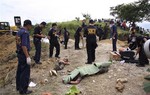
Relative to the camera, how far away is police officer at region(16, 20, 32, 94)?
9.66 meters

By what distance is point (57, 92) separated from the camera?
1046cm

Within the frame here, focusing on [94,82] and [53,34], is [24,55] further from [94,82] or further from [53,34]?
[53,34]

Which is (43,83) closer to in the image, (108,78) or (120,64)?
(108,78)

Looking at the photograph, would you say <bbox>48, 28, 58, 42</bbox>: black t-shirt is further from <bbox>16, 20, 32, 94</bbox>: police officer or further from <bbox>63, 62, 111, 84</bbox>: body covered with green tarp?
<bbox>16, 20, 32, 94</bbox>: police officer

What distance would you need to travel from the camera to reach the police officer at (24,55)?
31.7ft

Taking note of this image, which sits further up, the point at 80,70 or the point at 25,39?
the point at 25,39

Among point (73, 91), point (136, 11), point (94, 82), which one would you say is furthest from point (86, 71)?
point (136, 11)

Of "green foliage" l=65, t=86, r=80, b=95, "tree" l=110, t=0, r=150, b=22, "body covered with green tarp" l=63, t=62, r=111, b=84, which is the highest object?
"tree" l=110, t=0, r=150, b=22

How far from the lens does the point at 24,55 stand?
32.4 feet

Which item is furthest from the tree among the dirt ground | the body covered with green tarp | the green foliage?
the green foliage

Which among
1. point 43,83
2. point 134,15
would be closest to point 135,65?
point 43,83

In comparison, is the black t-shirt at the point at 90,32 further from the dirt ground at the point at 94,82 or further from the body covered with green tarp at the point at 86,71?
the body covered with green tarp at the point at 86,71

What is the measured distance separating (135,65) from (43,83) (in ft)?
12.6

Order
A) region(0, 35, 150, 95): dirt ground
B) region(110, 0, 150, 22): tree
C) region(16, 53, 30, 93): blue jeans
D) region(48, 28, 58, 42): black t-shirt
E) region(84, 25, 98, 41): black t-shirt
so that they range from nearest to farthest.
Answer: region(16, 53, 30, 93): blue jeans, region(0, 35, 150, 95): dirt ground, region(84, 25, 98, 41): black t-shirt, region(48, 28, 58, 42): black t-shirt, region(110, 0, 150, 22): tree
